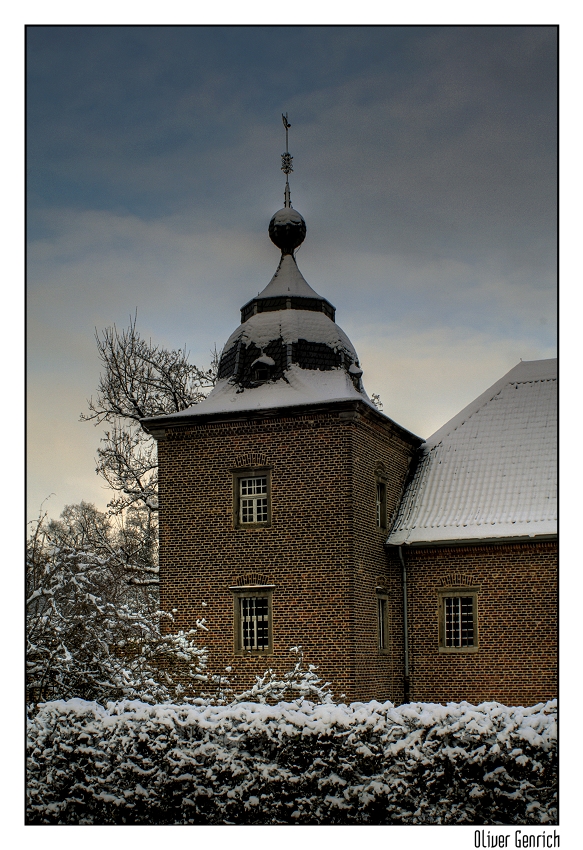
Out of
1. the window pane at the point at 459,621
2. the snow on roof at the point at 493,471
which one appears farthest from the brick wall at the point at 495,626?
the snow on roof at the point at 493,471

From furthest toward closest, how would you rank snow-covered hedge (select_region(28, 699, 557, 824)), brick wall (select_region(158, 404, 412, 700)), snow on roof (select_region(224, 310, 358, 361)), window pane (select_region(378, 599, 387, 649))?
snow on roof (select_region(224, 310, 358, 361))
window pane (select_region(378, 599, 387, 649))
brick wall (select_region(158, 404, 412, 700))
snow-covered hedge (select_region(28, 699, 557, 824))

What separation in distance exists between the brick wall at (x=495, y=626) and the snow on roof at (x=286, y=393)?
12.4ft

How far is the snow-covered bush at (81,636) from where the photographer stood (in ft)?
48.6

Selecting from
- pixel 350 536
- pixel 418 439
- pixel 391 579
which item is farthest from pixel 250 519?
pixel 418 439

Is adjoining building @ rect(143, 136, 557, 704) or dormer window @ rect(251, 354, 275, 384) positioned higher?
dormer window @ rect(251, 354, 275, 384)

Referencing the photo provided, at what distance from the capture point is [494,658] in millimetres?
19641

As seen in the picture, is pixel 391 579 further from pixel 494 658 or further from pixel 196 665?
pixel 196 665

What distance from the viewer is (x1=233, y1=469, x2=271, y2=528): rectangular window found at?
64.0 feet

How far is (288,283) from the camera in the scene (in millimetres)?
22078

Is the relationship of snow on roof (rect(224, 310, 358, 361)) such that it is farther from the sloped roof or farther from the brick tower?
the sloped roof

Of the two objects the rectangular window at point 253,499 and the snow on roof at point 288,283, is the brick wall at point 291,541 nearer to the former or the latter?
the rectangular window at point 253,499

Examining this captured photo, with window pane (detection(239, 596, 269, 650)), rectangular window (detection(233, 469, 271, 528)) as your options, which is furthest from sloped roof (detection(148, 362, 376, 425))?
window pane (detection(239, 596, 269, 650))

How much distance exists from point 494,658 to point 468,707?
791 centimetres

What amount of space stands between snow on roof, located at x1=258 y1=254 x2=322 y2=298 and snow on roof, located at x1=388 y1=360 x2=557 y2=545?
455cm
